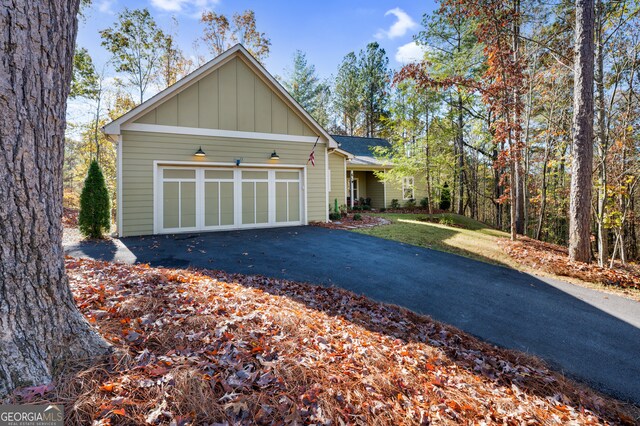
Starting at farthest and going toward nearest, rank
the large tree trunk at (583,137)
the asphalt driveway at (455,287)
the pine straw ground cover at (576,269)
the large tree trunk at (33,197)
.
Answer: the large tree trunk at (583,137) → the pine straw ground cover at (576,269) → the asphalt driveway at (455,287) → the large tree trunk at (33,197)

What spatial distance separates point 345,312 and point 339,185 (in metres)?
12.9

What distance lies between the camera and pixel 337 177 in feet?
54.5

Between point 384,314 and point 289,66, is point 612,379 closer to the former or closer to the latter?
point 384,314

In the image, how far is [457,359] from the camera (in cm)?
301

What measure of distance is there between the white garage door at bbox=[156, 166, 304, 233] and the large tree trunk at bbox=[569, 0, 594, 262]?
843cm

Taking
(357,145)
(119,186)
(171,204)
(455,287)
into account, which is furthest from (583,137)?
(357,145)

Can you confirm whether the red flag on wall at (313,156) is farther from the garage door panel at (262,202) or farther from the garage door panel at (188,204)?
the garage door panel at (188,204)

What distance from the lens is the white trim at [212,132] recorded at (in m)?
9.07

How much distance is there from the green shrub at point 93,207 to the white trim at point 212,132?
162cm

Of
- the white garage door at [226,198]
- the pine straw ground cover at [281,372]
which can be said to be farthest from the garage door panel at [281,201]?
the pine straw ground cover at [281,372]

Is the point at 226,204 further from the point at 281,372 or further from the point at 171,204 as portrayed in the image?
the point at 281,372

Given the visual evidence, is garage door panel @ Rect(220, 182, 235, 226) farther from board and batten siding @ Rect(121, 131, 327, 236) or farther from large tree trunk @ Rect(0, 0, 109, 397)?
large tree trunk @ Rect(0, 0, 109, 397)

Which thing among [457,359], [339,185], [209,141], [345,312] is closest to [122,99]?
[209,141]

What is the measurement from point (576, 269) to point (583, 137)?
3.37m
